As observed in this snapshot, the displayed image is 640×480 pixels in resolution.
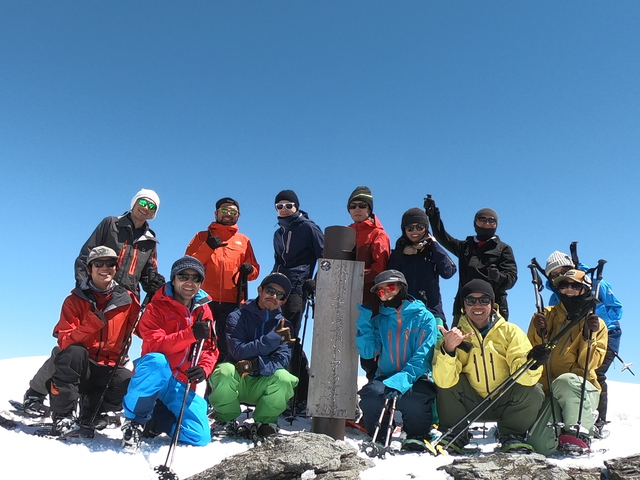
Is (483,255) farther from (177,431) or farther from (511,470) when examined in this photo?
(177,431)

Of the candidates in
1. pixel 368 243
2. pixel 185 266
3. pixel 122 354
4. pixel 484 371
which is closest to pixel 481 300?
pixel 484 371

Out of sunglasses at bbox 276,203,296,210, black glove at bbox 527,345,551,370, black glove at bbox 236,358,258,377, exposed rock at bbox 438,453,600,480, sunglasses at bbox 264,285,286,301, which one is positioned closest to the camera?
exposed rock at bbox 438,453,600,480

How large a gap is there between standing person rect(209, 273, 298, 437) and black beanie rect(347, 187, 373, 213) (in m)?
1.67

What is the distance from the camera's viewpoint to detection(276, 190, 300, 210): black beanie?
7.14m

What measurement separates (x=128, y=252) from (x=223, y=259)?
1.23m

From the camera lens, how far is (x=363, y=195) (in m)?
6.87

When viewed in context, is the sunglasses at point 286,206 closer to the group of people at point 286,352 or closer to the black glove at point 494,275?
the group of people at point 286,352

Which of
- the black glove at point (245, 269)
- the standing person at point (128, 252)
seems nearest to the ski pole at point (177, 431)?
the standing person at point (128, 252)

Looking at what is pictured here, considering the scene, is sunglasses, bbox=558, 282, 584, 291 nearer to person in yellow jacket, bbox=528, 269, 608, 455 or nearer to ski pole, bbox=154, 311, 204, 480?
person in yellow jacket, bbox=528, 269, 608, 455

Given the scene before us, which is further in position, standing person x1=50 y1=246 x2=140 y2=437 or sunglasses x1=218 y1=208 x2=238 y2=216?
sunglasses x1=218 y1=208 x2=238 y2=216

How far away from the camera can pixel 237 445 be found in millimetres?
5102

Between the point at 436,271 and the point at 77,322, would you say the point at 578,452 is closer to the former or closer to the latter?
the point at 436,271

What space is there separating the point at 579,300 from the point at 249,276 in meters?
4.18

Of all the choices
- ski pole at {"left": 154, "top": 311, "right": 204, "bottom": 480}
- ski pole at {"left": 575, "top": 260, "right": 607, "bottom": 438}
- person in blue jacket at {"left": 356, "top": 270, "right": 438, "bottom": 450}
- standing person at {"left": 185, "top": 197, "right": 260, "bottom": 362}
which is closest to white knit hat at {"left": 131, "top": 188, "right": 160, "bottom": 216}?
standing person at {"left": 185, "top": 197, "right": 260, "bottom": 362}
